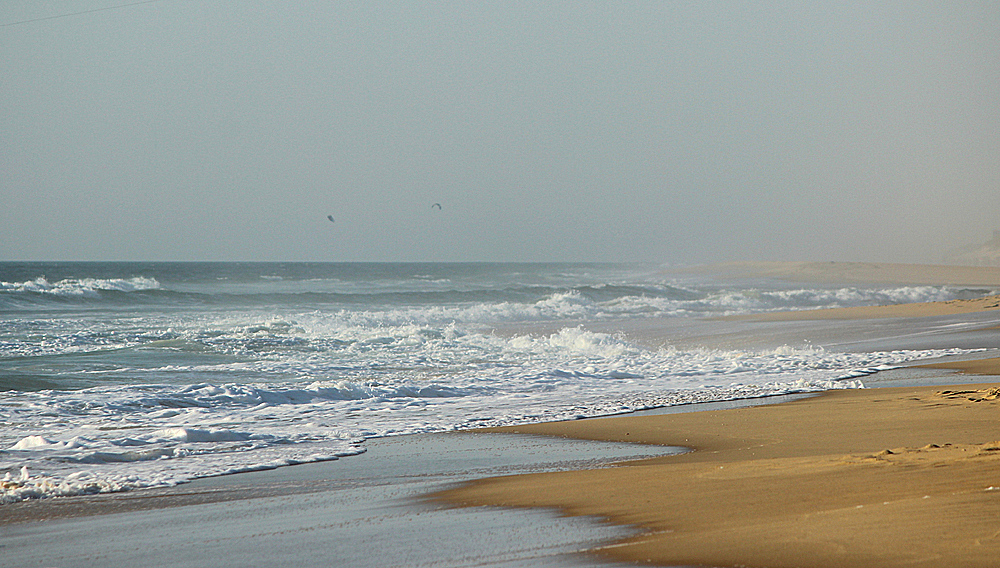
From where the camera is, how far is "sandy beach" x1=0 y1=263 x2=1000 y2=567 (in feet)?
10.2

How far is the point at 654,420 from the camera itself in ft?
24.5

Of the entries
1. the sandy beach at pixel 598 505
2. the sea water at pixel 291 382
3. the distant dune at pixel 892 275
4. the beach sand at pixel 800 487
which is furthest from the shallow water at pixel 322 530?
the distant dune at pixel 892 275

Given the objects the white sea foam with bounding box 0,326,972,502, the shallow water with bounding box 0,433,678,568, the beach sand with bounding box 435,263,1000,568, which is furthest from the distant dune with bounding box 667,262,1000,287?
the shallow water with bounding box 0,433,678,568

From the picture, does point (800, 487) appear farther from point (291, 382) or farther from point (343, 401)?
point (291, 382)

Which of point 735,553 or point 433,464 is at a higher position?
point 735,553

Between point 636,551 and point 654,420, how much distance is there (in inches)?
173

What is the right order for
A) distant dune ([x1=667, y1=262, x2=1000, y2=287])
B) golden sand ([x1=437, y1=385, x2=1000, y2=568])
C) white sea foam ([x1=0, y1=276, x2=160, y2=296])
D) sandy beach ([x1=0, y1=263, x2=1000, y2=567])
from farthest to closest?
distant dune ([x1=667, y1=262, x2=1000, y2=287]), white sea foam ([x1=0, y1=276, x2=160, y2=296]), sandy beach ([x1=0, y1=263, x2=1000, y2=567]), golden sand ([x1=437, y1=385, x2=1000, y2=568])

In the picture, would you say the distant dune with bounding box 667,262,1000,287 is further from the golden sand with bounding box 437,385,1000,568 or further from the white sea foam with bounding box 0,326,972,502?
the golden sand with bounding box 437,385,1000,568

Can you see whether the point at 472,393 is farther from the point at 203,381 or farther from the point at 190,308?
the point at 190,308

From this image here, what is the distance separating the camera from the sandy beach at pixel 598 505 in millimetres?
3104

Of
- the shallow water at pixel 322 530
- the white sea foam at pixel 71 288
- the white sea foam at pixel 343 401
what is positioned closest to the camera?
the shallow water at pixel 322 530

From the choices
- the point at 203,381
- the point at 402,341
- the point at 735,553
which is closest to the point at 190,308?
the point at 402,341

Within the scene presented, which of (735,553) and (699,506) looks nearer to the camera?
(735,553)

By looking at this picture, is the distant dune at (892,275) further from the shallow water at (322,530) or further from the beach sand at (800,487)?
the shallow water at (322,530)
